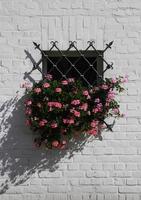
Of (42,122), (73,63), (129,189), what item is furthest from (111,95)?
(129,189)

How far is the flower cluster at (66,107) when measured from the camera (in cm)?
408

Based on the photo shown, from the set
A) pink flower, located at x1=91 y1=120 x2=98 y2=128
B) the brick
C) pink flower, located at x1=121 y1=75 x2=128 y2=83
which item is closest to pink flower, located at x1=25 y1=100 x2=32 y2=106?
pink flower, located at x1=91 y1=120 x2=98 y2=128

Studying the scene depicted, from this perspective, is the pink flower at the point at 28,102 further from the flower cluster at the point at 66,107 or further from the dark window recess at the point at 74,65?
the dark window recess at the point at 74,65

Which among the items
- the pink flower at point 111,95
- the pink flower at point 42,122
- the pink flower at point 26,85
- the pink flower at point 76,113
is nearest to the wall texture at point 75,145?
the pink flower at point 26,85

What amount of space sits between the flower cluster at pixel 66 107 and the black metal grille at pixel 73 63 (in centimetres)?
18

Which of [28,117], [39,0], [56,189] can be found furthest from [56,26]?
[56,189]

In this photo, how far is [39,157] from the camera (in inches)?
174

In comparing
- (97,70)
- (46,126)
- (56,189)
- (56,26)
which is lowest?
(56,189)

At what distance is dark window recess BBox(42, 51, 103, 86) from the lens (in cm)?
441

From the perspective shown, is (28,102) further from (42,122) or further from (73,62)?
(73,62)

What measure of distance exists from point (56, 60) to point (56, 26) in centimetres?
37

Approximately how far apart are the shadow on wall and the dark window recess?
0.47 meters

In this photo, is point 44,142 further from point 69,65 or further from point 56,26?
point 56,26

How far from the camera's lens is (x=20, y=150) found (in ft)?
14.5
